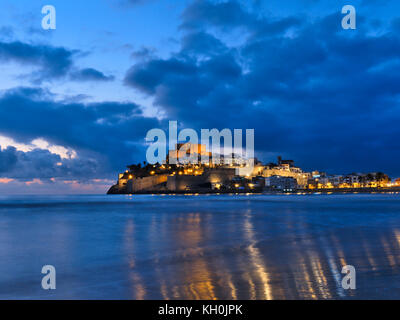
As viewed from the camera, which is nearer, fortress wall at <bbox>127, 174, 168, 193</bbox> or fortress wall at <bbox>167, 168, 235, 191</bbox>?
fortress wall at <bbox>167, 168, 235, 191</bbox>

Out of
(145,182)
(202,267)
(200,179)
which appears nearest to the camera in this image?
(202,267)

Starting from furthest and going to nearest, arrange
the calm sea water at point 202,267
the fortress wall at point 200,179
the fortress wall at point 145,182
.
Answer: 1. the fortress wall at point 145,182
2. the fortress wall at point 200,179
3. the calm sea water at point 202,267

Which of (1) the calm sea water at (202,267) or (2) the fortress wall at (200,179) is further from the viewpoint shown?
(2) the fortress wall at (200,179)

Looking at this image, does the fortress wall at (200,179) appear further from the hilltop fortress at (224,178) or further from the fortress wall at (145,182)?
the fortress wall at (145,182)

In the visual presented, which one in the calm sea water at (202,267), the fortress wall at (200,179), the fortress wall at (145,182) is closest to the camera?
the calm sea water at (202,267)

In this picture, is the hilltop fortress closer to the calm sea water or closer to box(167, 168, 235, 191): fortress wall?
box(167, 168, 235, 191): fortress wall

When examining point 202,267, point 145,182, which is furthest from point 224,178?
point 202,267

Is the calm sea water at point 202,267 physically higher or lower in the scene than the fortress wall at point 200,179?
lower

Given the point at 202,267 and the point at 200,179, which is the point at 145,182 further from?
the point at 202,267

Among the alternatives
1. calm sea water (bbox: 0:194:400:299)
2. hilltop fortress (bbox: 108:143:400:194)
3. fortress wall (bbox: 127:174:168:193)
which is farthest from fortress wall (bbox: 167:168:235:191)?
calm sea water (bbox: 0:194:400:299)

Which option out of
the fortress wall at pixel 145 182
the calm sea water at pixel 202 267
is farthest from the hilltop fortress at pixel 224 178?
the calm sea water at pixel 202 267

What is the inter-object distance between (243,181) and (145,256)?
397ft
